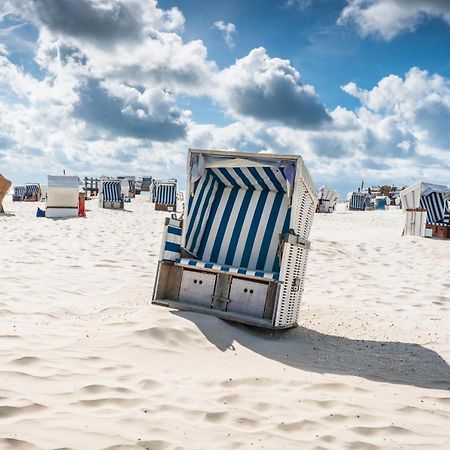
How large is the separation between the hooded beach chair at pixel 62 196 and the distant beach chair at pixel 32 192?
22.1 m

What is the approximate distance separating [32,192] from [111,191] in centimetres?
1924

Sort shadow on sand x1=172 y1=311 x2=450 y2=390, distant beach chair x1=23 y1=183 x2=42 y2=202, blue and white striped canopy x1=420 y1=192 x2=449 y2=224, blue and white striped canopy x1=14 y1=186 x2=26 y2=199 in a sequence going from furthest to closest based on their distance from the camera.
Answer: blue and white striped canopy x1=14 y1=186 x2=26 y2=199, distant beach chair x1=23 y1=183 x2=42 y2=202, blue and white striped canopy x1=420 y1=192 x2=449 y2=224, shadow on sand x1=172 y1=311 x2=450 y2=390

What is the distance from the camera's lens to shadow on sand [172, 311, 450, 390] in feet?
13.3

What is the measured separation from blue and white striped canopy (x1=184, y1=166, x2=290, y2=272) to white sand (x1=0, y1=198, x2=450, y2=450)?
108 centimetres

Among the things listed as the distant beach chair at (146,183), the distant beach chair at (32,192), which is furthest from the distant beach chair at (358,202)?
the distant beach chair at (32,192)

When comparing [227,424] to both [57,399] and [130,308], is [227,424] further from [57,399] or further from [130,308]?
[130,308]

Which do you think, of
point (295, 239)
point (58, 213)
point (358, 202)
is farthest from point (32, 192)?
point (295, 239)

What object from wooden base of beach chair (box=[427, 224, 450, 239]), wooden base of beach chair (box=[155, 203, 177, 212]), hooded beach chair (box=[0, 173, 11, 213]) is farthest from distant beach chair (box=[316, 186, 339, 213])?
hooded beach chair (box=[0, 173, 11, 213])

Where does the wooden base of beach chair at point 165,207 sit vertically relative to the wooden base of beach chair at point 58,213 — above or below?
above

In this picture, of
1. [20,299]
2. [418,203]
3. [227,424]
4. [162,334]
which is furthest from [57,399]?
[418,203]

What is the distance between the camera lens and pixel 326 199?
33719 millimetres

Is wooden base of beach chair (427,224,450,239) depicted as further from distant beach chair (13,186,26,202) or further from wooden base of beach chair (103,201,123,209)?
distant beach chair (13,186,26,202)

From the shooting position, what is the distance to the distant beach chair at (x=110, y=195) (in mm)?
25234

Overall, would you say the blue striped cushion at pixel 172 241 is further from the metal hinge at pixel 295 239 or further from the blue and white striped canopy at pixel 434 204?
the blue and white striped canopy at pixel 434 204
